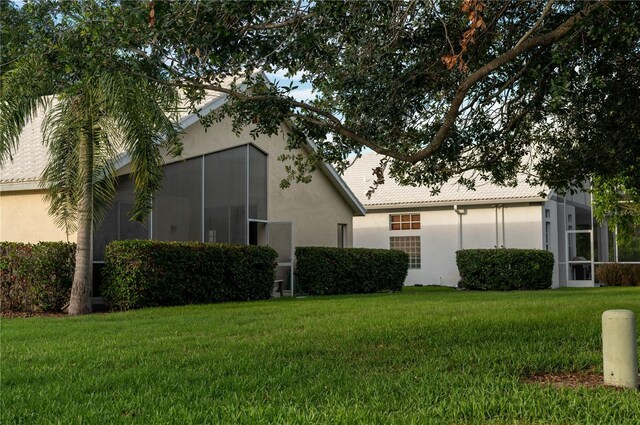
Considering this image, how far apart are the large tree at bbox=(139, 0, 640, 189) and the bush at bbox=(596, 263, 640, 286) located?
18.0 m

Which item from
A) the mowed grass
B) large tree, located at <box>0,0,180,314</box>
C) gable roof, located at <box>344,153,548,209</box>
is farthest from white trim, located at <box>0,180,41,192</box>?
gable roof, located at <box>344,153,548,209</box>

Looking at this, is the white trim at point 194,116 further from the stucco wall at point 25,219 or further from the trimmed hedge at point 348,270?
the trimmed hedge at point 348,270

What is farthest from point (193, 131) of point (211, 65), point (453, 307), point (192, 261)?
point (211, 65)

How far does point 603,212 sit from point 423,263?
24.8 ft

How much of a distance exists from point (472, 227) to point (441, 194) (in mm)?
1743

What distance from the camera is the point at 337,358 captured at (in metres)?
8.50

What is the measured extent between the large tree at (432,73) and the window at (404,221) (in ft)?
57.3

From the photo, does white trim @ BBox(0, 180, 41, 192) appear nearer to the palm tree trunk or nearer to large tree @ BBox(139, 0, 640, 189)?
the palm tree trunk

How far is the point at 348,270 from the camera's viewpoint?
73.4ft

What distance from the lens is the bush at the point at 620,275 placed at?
94.8 feet

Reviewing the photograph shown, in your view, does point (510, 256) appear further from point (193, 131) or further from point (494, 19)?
point (494, 19)

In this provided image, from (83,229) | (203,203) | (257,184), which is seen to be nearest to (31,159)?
(83,229)

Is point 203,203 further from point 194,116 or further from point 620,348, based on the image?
point 620,348

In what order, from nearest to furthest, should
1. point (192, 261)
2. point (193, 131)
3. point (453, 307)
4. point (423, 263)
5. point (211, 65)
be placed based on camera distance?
point (211, 65) < point (453, 307) < point (192, 261) < point (193, 131) < point (423, 263)
